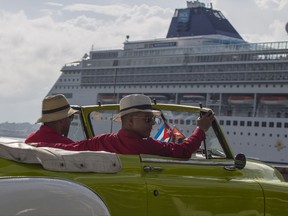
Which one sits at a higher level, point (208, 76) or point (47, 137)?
point (208, 76)

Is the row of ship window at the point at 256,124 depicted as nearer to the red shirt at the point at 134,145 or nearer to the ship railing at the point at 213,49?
the ship railing at the point at 213,49

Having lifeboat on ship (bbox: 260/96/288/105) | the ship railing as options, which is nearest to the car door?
lifeboat on ship (bbox: 260/96/288/105)

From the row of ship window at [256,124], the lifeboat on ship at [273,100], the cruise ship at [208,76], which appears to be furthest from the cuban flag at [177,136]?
the lifeboat on ship at [273,100]

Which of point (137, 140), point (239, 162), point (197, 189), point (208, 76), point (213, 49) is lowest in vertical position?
point (197, 189)

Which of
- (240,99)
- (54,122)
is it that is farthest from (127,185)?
(240,99)

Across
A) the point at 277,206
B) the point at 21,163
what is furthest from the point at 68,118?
the point at 277,206

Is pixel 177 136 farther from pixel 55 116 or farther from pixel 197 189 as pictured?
pixel 197 189

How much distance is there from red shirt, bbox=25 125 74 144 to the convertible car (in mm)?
612

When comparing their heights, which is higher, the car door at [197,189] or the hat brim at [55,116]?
the hat brim at [55,116]

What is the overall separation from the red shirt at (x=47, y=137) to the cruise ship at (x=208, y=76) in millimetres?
31761

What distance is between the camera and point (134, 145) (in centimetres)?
338

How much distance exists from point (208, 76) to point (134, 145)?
42.4 m

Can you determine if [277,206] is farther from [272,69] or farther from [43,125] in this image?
[272,69]

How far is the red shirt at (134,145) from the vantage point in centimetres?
339
